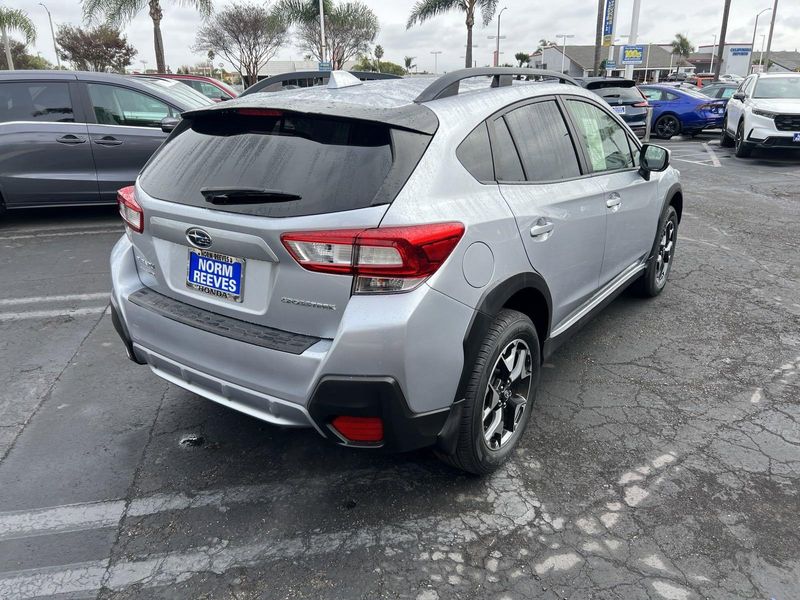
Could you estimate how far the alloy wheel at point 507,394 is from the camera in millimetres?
2605

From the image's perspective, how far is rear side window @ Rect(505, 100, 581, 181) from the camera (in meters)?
2.88

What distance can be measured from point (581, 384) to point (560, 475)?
954 millimetres

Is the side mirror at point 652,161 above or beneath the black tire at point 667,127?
above

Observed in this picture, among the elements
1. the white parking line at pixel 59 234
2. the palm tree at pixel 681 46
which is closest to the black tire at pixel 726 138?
the white parking line at pixel 59 234

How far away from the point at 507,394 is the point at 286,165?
4.52 feet

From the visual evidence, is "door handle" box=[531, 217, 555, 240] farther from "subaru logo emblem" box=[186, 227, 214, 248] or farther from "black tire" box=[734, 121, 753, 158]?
"black tire" box=[734, 121, 753, 158]

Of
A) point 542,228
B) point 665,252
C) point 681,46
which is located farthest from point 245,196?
point 681,46

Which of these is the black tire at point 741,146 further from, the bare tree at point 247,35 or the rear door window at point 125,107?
the bare tree at point 247,35

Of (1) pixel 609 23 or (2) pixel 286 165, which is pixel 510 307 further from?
(1) pixel 609 23

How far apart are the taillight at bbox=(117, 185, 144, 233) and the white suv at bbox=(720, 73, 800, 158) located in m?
12.8

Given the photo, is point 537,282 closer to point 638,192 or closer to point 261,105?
point 261,105

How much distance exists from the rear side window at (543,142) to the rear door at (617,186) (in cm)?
21

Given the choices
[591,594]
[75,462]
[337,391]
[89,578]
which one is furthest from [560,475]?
[75,462]

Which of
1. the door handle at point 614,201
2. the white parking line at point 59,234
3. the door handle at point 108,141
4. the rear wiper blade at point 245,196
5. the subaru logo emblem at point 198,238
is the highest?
the rear wiper blade at point 245,196
